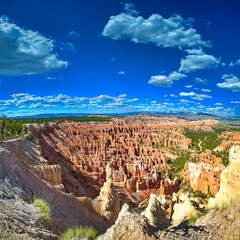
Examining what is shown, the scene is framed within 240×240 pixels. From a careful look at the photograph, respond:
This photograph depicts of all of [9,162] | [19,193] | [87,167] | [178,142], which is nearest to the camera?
[19,193]

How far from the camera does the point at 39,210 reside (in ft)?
20.9

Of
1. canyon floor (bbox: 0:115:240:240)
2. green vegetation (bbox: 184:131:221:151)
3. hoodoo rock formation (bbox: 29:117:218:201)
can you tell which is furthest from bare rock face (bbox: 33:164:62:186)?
green vegetation (bbox: 184:131:221:151)

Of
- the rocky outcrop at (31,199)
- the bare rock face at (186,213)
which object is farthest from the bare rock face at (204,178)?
the rocky outcrop at (31,199)

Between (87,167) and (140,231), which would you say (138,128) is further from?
(140,231)

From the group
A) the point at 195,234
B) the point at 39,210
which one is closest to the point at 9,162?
the point at 39,210

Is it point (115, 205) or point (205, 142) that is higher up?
point (115, 205)

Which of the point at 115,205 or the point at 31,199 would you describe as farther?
the point at 115,205

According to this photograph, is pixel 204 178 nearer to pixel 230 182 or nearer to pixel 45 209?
pixel 230 182

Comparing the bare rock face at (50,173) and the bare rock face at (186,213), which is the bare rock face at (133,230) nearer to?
the bare rock face at (186,213)

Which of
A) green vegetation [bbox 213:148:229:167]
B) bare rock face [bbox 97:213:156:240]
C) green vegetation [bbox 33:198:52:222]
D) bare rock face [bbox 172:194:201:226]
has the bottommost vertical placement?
green vegetation [bbox 213:148:229:167]

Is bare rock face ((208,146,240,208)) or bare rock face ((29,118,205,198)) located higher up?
bare rock face ((208,146,240,208))

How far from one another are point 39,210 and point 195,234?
5.26m

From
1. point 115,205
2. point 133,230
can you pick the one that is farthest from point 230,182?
point 115,205

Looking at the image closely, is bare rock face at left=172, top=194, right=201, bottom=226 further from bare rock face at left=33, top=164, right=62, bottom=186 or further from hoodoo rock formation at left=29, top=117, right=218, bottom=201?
hoodoo rock formation at left=29, top=117, right=218, bottom=201
